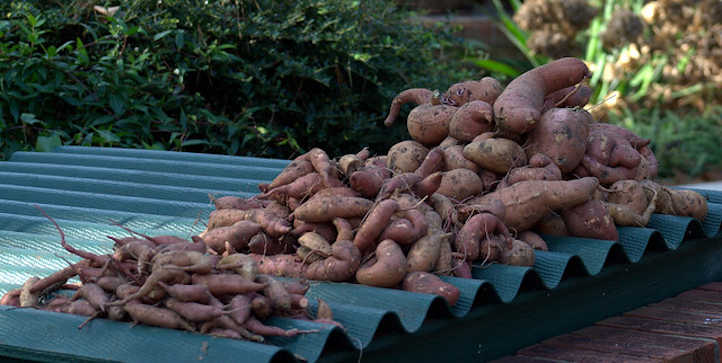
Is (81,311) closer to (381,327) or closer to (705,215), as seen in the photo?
(381,327)

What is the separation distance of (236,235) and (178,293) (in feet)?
1.68

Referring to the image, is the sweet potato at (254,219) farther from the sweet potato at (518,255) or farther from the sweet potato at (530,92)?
the sweet potato at (530,92)

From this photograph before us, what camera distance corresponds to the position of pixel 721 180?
806 cm

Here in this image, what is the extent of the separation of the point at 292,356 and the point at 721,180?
23.2 ft

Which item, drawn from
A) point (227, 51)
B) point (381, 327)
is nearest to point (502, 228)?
point (381, 327)

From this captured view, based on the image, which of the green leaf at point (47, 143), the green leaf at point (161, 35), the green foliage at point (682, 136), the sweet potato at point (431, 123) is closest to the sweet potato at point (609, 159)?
the sweet potato at point (431, 123)

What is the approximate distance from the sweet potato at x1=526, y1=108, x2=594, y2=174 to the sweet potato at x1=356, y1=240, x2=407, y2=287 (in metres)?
0.75

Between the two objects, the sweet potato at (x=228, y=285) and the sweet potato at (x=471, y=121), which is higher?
the sweet potato at (x=471, y=121)

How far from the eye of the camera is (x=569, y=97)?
3109mm

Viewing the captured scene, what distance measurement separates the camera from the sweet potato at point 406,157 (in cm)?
291

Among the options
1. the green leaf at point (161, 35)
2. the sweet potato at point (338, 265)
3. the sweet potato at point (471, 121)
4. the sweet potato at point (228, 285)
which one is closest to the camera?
the sweet potato at point (228, 285)

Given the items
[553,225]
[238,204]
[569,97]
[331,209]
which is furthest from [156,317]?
[569,97]

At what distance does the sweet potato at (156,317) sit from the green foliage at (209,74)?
3.38 meters

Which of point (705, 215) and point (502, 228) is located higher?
point (502, 228)
